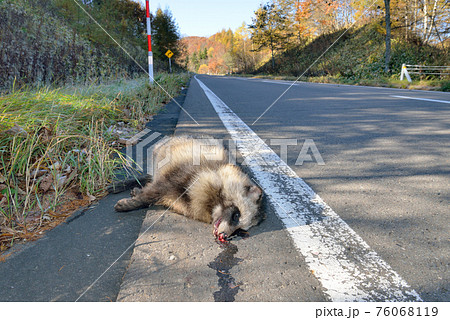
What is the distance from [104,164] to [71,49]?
351 inches

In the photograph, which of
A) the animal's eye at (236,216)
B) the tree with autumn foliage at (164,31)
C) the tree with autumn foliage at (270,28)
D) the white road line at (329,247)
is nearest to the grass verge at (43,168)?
the animal's eye at (236,216)

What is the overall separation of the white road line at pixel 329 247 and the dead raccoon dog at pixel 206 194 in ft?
0.87

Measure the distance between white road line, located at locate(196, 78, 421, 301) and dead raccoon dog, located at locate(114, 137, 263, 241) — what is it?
265mm

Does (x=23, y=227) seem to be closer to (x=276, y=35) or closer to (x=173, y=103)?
(x=173, y=103)

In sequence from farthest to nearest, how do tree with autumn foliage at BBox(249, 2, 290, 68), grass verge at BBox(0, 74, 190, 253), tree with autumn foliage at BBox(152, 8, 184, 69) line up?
tree with autumn foliage at BBox(152, 8, 184, 69) < tree with autumn foliage at BBox(249, 2, 290, 68) < grass verge at BBox(0, 74, 190, 253)

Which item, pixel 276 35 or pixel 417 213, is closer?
pixel 417 213

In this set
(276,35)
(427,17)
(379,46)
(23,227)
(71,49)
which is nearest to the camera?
(23,227)

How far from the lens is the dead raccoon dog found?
220cm

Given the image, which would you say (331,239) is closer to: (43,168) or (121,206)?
(121,206)

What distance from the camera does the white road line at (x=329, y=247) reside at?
4.71 ft

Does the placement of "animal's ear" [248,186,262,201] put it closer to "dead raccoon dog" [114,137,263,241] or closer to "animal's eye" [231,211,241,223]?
"dead raccoon dog" [114,137,263,241]

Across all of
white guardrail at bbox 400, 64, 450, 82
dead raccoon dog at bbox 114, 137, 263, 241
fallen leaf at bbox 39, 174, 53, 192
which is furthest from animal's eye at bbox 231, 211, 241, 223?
white guardrail at bbox 400, 64, 450, 82

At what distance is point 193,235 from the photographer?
81.1 inches

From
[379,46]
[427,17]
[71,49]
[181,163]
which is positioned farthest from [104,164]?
[379,46]
